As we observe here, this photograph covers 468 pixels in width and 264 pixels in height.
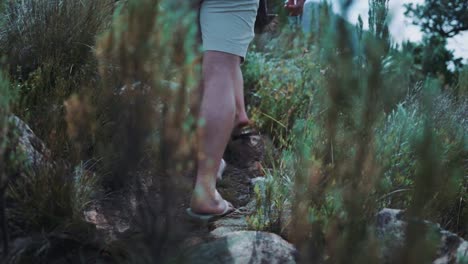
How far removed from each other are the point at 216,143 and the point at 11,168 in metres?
0.78

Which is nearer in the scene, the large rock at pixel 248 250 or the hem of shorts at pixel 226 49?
the large rock at pixel 248 250

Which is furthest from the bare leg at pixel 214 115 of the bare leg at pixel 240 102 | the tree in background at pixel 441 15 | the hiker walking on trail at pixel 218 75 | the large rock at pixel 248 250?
the tree in background at pixel 441 15

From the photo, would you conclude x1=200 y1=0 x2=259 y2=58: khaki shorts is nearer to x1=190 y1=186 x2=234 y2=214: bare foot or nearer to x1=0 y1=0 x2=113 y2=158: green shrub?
x1=190 y1=186 x2=234 y2=214: bare foot

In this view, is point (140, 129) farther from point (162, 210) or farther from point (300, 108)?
point (300, 108)

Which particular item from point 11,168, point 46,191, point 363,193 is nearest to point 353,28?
point 363,193

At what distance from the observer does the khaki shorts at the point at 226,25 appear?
216 centimetres

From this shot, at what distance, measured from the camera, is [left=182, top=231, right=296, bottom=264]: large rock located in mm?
1688

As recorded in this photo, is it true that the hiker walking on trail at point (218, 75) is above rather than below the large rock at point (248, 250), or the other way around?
above

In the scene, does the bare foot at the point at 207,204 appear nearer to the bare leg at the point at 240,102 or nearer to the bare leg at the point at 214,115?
the bare leg at the point at 214,115

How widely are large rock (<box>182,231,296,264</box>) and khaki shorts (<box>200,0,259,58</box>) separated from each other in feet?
2.45

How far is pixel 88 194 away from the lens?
83.5 inches

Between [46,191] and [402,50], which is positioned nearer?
[402,50]

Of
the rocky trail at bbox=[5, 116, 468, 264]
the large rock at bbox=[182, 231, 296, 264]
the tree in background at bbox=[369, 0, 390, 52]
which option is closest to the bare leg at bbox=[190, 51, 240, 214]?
the rocky trail at bbox=[5, 116, 468, 264]

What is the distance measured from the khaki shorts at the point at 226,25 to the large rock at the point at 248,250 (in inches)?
29.5
